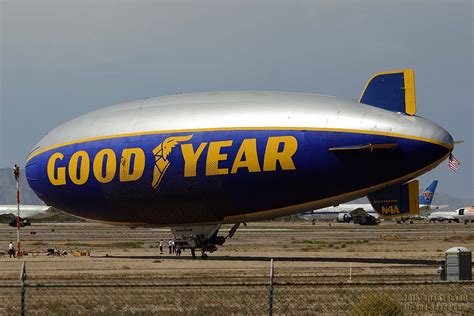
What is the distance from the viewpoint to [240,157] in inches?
2026

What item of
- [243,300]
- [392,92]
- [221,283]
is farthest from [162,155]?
[243,300]

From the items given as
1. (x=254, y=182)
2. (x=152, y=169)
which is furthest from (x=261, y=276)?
(x=152, y=169)

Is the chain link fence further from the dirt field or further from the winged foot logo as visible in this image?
the winged foot logo

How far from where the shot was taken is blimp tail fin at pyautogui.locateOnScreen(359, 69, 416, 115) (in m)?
51.3

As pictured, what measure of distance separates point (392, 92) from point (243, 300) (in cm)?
2238

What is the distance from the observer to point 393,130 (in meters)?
48.9

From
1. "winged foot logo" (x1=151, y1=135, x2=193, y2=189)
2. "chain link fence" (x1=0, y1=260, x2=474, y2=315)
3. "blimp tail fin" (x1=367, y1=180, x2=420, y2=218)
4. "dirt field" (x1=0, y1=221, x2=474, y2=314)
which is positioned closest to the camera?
"chain link fence" (x1=0, y1=260, x2=474, y2=315)

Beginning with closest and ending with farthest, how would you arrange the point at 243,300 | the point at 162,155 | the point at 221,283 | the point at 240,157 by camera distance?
the point at 243,300
the point at 221,283
the point at 240,157
the point at 162,155

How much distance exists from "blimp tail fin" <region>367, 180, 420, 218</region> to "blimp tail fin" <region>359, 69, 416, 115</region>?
13.0 feet

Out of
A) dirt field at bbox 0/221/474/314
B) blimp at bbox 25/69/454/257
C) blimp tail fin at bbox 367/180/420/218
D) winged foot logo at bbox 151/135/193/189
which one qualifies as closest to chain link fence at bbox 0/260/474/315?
dirt field at bbox 0/221/474/314

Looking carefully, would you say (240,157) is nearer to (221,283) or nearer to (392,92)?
(392,92)

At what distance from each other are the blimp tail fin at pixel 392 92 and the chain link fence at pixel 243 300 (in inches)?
614

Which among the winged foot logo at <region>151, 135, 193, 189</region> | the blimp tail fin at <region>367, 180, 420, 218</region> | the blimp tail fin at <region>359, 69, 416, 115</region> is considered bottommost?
the blimp tail fin at <region>367, 180, 420, 218</region>

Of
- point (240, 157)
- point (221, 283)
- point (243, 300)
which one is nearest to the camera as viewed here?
point (243, 300)
